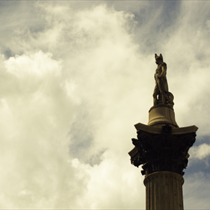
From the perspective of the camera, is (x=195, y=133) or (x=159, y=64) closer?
(x=195, y=133)

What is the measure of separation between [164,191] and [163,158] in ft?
6.62

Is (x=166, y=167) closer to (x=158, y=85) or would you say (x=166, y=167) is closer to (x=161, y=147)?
(x=161, y=147)

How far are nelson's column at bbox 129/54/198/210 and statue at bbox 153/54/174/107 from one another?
6.04 ft

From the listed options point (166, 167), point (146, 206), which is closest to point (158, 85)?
point (166, 167)

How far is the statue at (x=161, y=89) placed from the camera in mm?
26094

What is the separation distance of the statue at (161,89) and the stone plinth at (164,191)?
552 centimetres

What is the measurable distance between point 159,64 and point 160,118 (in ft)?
16.7

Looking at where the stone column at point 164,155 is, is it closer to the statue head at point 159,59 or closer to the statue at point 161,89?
the statue at point 161,89

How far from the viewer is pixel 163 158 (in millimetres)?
22906

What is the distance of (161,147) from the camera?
23.0 meters

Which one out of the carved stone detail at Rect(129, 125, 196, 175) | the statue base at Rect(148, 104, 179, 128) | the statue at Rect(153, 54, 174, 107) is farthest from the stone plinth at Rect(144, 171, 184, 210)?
the statue at Rect(153, 54, 174, 107)

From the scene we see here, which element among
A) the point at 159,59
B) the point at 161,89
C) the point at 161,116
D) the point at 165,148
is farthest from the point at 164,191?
the point at 159,59

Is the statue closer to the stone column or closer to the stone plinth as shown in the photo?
the stone column

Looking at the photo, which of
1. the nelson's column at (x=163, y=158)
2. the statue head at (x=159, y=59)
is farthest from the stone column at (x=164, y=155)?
the statue head at (x=159, y=59)
